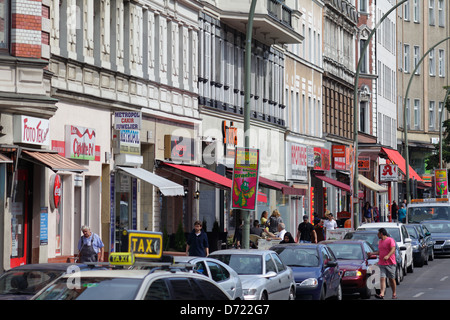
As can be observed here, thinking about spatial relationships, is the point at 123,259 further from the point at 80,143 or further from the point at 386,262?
the point at 80,143

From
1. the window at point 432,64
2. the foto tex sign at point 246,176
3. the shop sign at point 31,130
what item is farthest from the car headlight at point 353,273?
the window at point 432,64

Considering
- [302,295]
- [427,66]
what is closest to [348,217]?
[302,295]

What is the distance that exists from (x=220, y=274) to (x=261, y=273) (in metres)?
1.93

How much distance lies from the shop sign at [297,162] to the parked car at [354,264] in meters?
23.6

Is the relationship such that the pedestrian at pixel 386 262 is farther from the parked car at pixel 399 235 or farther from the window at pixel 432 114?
the window at pixel 432 114

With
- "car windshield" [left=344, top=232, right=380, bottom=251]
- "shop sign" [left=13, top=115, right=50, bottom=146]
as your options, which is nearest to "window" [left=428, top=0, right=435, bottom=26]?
"car windshield" [left=344, top=232, right=380, bottom=251]

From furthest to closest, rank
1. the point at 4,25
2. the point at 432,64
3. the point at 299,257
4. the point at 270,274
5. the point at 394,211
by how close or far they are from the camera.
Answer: the point at 432,64 → the point at 394,211 → the point at 299,257 → the point at 4,25 → the point at 270,274

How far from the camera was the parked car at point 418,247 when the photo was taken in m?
38.0

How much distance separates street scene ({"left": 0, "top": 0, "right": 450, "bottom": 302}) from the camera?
19625mm

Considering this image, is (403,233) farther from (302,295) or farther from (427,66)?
(427,66)

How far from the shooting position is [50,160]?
24.2m

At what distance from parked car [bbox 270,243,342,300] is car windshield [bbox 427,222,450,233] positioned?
873 inches

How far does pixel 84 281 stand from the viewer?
36.0 ft

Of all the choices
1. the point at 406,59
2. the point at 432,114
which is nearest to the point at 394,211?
the point at 406,59
